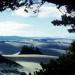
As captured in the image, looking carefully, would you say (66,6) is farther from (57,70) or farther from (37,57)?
(37,57)

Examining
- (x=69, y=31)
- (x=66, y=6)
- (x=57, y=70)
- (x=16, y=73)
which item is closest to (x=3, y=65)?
(x=16, y=73)

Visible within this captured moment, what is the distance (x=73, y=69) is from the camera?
15164mm

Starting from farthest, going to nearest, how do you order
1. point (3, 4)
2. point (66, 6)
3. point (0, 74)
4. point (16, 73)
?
point (16, 73) → point (0, 74) → point (66, 6) → point (3, 4)

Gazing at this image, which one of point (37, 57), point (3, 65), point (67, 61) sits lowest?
point (37, 57)

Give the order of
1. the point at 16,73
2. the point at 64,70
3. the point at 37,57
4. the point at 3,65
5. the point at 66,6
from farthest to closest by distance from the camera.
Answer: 1. the point at 37,57
2. the point at 3,65
3. the point at 16,73
4. the point at 64,70
5. the point at 66,6

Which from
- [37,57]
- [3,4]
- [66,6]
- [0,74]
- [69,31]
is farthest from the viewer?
[37,57]

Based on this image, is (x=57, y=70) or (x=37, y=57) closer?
(x=57, y=70)

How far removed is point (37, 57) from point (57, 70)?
13.6 m

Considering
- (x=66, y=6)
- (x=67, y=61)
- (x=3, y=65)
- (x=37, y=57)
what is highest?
(x=66, y=6)

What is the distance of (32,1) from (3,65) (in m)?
7.86

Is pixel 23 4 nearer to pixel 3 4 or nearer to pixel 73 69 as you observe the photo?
pixel 3 4

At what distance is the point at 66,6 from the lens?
14062 mm

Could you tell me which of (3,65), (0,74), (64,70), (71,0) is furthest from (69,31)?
(71,0)

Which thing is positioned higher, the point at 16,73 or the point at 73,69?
the point at 73,69
